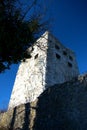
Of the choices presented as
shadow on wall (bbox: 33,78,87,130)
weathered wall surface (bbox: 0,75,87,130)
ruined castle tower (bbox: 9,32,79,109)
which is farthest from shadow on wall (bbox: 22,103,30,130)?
ruined castle tower (bbox: 9,32,79,109)

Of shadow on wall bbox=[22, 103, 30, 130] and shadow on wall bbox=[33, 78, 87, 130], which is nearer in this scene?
shadow on wall bbox=[33, 78, 87, 130]

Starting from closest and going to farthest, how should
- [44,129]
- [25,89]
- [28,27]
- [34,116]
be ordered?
[28,27] → [44,129] → [34,116] → [25,89]

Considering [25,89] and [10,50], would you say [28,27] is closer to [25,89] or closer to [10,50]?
[10,50]

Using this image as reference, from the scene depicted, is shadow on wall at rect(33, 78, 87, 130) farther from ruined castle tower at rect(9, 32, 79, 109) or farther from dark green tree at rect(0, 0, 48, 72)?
ruined castle tower at rect(9, 32, 79, 109)

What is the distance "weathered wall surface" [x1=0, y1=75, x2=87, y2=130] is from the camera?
7.23 meters

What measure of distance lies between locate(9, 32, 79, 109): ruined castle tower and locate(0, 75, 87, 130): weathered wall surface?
19.5 ft

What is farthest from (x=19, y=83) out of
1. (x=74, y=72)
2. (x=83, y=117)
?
(x=83, y=117)

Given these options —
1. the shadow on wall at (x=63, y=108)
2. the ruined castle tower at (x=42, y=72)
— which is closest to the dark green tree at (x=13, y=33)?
the shadow on wall at (x=63, y=108)

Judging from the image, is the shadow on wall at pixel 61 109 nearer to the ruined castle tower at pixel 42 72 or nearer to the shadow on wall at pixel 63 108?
the shadow on wall at pixel 63 108

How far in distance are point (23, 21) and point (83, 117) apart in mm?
4164

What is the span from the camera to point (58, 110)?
26.5ft

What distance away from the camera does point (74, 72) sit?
20.0 meters

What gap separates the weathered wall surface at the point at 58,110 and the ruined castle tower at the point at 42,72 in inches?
234

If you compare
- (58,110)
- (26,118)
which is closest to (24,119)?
(26,118)
